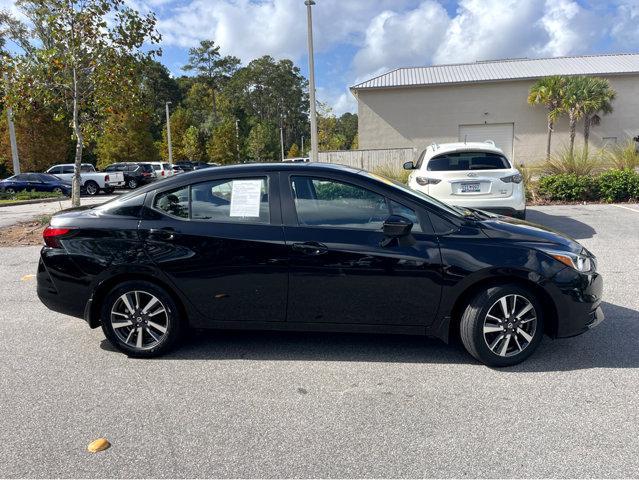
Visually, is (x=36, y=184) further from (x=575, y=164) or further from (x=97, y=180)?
(x=575, y=164)

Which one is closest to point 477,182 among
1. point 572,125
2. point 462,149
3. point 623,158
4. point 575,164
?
point 462,149

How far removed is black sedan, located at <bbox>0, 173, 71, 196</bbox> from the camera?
80.6 feet

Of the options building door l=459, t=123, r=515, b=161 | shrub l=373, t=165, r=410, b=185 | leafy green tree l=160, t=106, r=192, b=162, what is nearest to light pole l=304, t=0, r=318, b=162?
shrub l=373, t=165, r=410, b=185

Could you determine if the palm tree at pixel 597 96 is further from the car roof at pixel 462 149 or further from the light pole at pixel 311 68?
the car roof at pixel 462 149

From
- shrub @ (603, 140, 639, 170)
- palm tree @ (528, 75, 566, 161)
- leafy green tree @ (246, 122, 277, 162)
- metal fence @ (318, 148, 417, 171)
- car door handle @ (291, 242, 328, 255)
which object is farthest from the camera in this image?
leafy green tree @ (246, 122, 277, 162)

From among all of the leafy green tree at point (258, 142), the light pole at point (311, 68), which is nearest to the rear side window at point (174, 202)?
the light pole at point (311, 68)

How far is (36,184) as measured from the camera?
24.7m

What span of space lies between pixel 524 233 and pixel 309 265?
170 centimetres

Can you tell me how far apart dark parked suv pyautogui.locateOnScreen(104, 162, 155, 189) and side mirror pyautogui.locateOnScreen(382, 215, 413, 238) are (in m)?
27.0

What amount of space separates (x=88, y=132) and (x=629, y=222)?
41.6 feet

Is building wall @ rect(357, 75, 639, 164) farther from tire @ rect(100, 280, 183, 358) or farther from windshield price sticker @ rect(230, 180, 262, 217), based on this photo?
tire @ rect(100, 280, 183, 358)

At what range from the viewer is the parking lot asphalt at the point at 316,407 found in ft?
8.89

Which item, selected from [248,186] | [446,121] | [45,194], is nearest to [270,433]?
[248,186]

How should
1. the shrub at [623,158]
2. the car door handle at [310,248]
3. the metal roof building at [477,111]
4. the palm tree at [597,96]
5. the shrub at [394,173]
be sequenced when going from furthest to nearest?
the metal roof building at [477,111] → the palm tree at [597,96] → the shrub at [394,173] → the shrub at [623,158] → the car door handle at [310,248]
